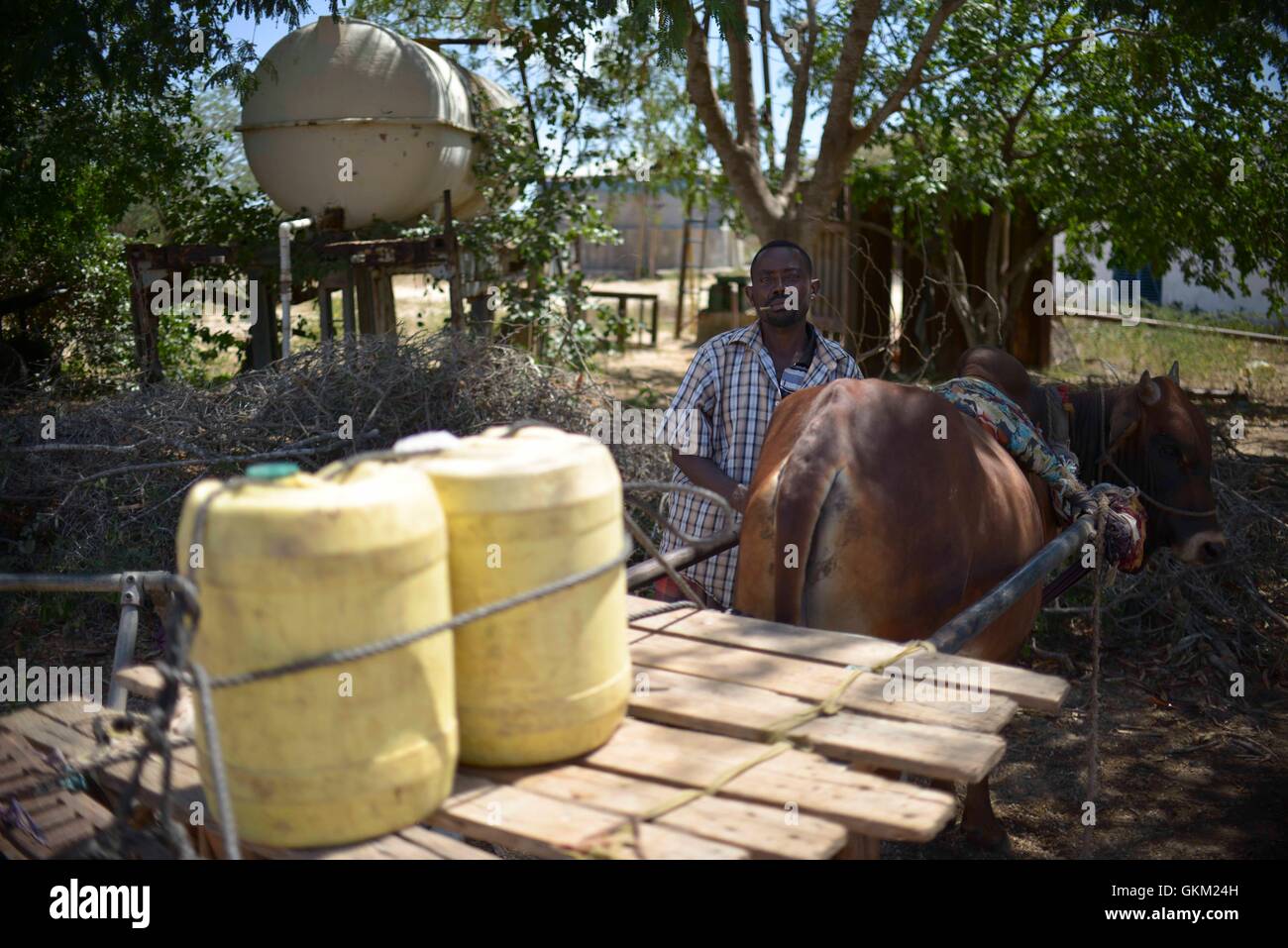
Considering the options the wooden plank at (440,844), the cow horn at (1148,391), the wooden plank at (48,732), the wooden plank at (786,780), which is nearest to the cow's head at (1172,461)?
the cow horn at (1148,391)

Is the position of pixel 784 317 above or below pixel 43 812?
above

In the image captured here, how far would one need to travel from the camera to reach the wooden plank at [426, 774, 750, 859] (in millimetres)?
1549

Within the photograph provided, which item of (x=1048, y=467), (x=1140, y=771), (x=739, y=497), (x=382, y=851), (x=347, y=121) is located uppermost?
(x=347, y=121)

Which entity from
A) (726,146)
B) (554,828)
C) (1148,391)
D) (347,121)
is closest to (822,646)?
(554,828)

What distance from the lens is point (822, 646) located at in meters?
2.33

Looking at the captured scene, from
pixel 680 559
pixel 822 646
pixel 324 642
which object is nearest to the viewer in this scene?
pixel 324 642

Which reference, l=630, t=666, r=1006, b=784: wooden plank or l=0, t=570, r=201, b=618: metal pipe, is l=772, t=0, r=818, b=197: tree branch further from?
l=630, t=666, r=1006, b=784: wooden plank

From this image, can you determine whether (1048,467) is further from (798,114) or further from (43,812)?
(798,114)

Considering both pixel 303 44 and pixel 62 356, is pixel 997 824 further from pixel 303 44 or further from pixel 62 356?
pixel 62 356

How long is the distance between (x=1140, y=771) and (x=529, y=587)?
12.0ft

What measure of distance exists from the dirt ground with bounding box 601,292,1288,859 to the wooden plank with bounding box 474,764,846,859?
2.42 metres

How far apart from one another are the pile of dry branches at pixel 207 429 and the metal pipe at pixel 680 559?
2836 millimetres

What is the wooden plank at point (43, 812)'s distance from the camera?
6.12ft
